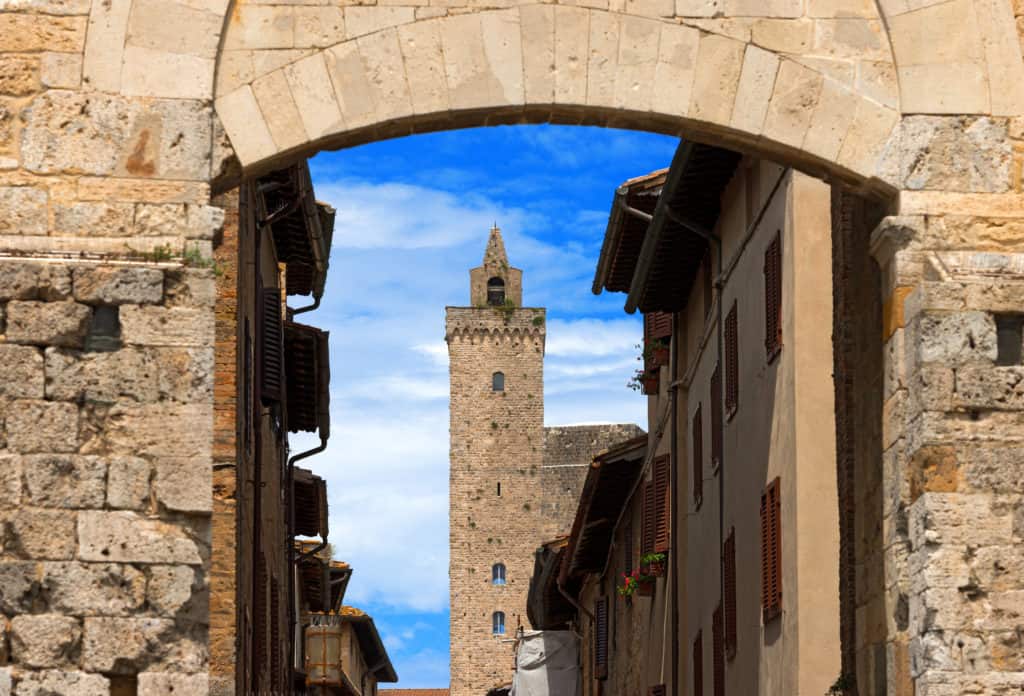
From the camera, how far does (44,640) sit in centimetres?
841

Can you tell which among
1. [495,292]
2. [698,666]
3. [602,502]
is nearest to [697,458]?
[698,666]

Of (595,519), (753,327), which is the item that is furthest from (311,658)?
(753,327)

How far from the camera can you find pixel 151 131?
8.90 metres

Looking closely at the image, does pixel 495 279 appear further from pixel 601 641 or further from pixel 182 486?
pixel 182 486

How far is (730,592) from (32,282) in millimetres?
A: 10395

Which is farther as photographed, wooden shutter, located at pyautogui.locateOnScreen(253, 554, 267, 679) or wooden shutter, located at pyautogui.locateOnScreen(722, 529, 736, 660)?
wooden shutter, located at pyautogui.locateOnScreen(722, 529, 736, 660)

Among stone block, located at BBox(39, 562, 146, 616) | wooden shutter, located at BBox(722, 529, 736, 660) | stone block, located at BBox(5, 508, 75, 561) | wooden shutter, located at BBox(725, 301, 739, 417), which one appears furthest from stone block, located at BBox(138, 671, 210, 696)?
wooden shutter, located at BBox(725, 301, 739, 417)

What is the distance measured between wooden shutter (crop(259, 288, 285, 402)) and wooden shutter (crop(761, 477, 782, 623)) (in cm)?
568

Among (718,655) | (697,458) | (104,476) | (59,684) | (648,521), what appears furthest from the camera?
(648,521)

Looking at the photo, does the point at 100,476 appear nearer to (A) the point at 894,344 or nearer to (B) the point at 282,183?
(A) the point at 894,344

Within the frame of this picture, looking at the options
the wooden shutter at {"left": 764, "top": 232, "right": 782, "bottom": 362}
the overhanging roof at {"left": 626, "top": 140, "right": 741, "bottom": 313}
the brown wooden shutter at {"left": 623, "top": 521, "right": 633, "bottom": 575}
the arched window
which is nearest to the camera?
the wooden shutter at {"left": 764, "top": 232, "right": 782, "bottom": 362}

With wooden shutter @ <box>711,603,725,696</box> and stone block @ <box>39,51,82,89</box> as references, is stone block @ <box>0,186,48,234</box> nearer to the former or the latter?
stone block @ <box>39,51,82,89</box>

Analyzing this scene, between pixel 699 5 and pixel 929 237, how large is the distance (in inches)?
58.9

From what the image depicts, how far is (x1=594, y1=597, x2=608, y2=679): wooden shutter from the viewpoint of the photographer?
30.6 m
